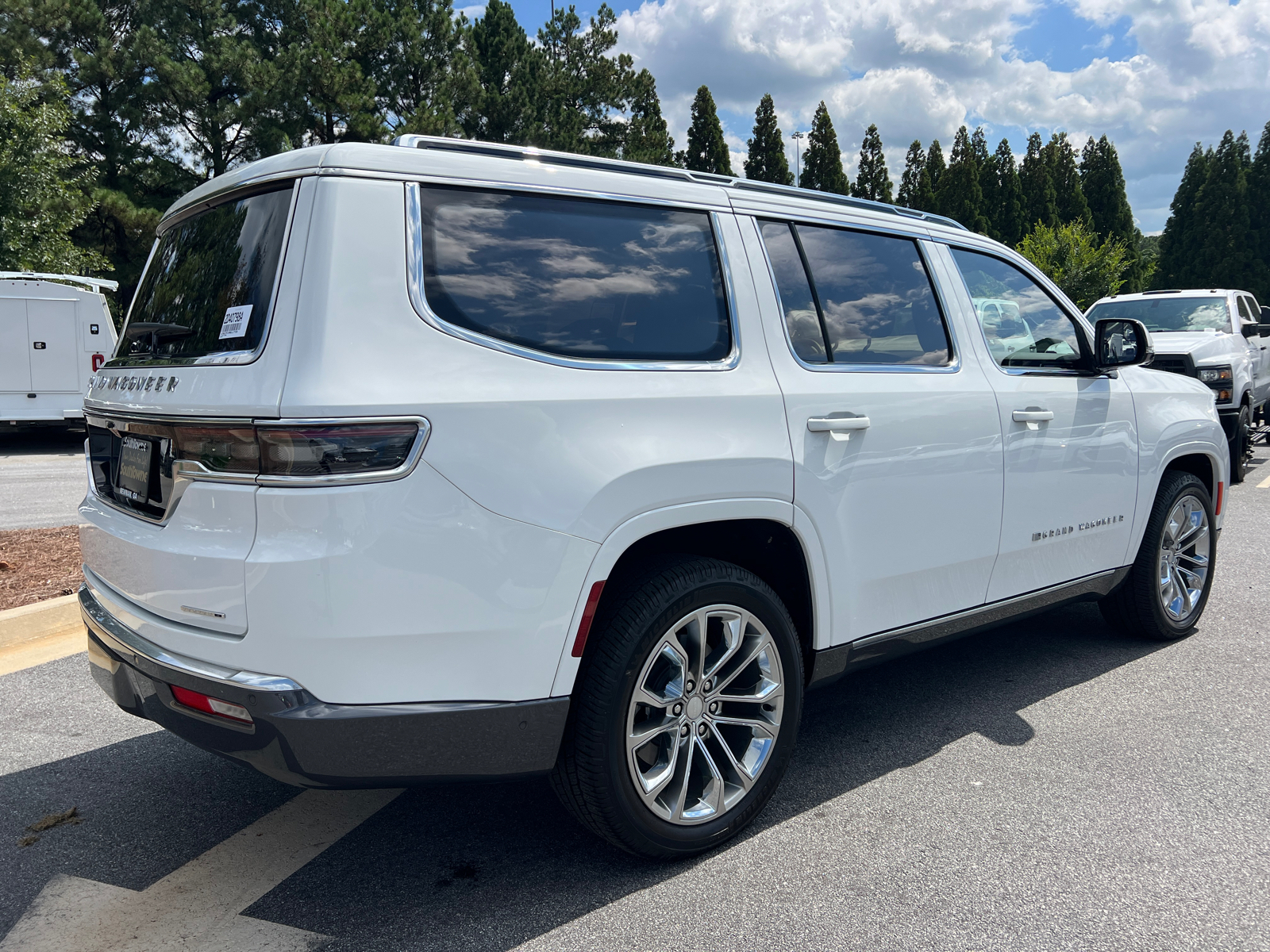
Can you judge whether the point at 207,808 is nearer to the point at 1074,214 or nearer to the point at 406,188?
the point at 406,188

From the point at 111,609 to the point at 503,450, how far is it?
51.2 inches

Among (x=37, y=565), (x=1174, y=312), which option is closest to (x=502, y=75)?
(x=1174, y=312)

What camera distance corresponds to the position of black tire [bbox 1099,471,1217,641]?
15.1 ft

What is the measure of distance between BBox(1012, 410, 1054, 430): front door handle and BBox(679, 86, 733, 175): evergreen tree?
1678 inches

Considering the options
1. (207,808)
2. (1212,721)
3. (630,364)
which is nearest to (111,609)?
(207,808)

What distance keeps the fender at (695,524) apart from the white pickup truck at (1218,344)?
763cm

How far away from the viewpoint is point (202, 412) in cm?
230

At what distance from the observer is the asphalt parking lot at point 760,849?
2490 millimetres

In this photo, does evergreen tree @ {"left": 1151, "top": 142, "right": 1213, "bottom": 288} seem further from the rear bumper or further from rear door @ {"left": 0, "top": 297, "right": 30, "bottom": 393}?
the rear bumper

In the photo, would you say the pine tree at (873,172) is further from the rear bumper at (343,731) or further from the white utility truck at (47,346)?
the rear bumper at (343,731)

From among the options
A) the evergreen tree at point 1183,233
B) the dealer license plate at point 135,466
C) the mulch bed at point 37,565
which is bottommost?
the mulch bed at point 37,565

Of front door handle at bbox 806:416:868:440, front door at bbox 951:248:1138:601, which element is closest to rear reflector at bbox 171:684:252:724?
front door handle at bbox 806:416:868:440

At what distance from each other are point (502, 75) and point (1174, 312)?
79.3ft

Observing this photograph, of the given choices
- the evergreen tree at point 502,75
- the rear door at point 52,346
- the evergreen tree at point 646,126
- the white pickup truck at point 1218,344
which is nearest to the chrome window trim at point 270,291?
the white pickup truck at point 1218,344
